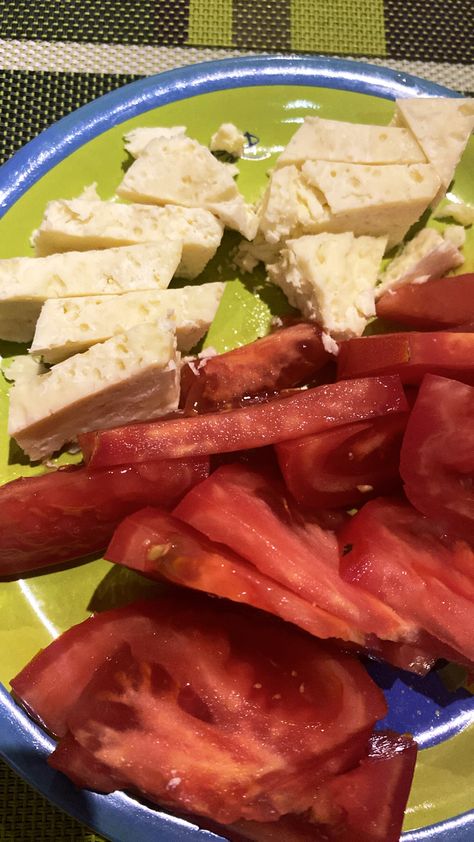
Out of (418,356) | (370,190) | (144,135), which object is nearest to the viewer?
(418,356)

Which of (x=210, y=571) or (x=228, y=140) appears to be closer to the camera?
(x=210, y=571)

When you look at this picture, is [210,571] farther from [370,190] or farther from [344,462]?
[370,190]

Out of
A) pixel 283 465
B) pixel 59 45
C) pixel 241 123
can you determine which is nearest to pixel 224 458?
pixel 283 465

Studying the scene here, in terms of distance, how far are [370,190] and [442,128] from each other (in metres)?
0.32

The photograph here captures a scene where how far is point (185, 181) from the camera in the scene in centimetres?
193

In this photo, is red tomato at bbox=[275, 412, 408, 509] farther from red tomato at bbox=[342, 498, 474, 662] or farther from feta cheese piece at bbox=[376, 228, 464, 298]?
feta cheese piece at bbox=[376, 228, 464, 298]

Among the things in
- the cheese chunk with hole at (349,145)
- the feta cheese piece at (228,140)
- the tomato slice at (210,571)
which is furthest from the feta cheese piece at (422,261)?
the tomato slice at (210,571)

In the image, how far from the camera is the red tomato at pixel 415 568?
1.47 meters

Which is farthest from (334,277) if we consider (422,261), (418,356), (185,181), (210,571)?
(210,571)

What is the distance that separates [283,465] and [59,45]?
1.94 m

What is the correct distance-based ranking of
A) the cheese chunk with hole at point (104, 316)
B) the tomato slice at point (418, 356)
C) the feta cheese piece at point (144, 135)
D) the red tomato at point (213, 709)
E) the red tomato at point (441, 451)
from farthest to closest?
the feta cheese piece at point (144, 135) → the cheese chunk with hole at point (104, 316) → the tomato slice at point (418, 356) → the red tomato at point (441, 451) → the red tomato at point (213, 709)

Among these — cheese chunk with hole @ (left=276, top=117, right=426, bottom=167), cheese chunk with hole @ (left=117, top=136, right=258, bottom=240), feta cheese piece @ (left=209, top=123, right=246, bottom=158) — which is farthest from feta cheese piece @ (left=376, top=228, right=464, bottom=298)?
feta cheese piece @ (left=209, top=123, right=246, bottom=158)

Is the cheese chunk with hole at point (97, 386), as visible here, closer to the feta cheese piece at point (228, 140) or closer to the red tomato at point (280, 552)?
the red tomato at point (280, 552)

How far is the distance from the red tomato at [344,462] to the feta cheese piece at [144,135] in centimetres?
108
